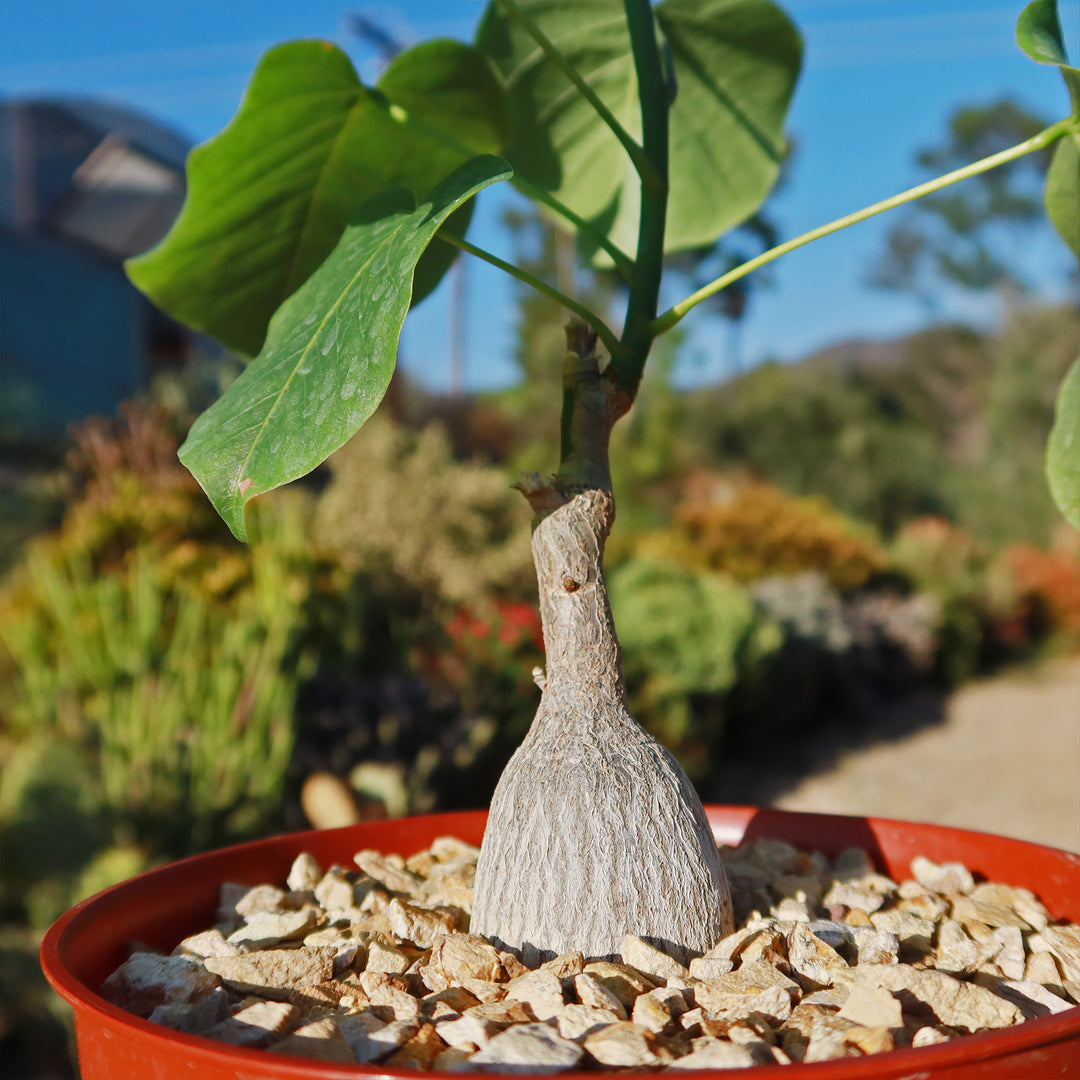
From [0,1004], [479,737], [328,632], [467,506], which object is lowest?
[0,1004]

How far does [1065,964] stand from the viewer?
0.67 metres

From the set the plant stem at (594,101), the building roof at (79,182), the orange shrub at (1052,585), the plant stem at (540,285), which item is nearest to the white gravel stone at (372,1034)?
the plant stem at (540,285)

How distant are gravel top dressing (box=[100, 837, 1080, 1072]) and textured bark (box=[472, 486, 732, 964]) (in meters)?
0.03

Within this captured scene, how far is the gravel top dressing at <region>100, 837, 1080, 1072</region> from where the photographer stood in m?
0.52

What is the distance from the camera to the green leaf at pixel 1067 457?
812 millimetres

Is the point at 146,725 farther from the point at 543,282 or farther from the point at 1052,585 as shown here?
the point at 1052,585

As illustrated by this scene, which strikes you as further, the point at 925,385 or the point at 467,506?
the point at 925,385

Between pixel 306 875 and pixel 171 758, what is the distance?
1.80 metres

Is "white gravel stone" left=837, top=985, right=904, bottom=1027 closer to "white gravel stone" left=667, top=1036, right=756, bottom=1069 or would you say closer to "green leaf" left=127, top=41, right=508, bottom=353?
"white gravel stone" left=667, top=1036, right=756, bottom=1069

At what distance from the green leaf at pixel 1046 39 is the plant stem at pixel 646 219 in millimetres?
259

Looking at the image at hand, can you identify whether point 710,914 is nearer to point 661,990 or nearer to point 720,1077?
point 661,990

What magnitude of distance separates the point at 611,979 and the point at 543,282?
437 mm

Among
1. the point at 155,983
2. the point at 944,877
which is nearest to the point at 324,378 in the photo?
the point at 155,983

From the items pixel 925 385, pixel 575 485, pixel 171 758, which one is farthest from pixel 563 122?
pixel 925 385
